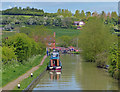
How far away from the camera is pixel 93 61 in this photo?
2089 inches

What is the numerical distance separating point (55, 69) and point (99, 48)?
16.3 metres

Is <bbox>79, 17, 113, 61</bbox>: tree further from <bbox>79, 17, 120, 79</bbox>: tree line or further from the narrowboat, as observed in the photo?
the narrowboat

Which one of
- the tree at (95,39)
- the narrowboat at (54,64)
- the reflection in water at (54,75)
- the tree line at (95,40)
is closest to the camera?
the reflection in water at (54,75)

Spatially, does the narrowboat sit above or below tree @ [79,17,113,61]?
below

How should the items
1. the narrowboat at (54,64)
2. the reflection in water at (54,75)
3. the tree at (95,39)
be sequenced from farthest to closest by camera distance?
the tree at (95,39) < the narrowboat at (54,64) < the reflection in water at (54,75)

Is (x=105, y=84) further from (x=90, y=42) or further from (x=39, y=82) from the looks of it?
(x=90, y=42)

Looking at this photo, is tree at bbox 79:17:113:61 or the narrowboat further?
tree at bbox 79:17:113:61

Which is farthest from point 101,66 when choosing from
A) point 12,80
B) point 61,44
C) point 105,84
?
point 61,44

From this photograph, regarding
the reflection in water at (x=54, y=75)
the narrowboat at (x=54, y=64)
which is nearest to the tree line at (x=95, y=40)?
the narrowboat at (x=54, y=64)

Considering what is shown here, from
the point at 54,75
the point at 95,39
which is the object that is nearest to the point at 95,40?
the point at 95,39

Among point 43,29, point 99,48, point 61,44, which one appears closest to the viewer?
point 99,48

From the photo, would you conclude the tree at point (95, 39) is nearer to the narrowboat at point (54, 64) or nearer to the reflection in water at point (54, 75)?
the narrowboat at point (54, 64)

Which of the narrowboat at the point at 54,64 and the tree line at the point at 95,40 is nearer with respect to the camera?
the narrowboat at the point at 54,64

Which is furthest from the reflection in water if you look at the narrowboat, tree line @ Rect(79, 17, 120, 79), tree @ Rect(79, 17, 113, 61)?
tree @ Rect(79, 17, 113, 61)
